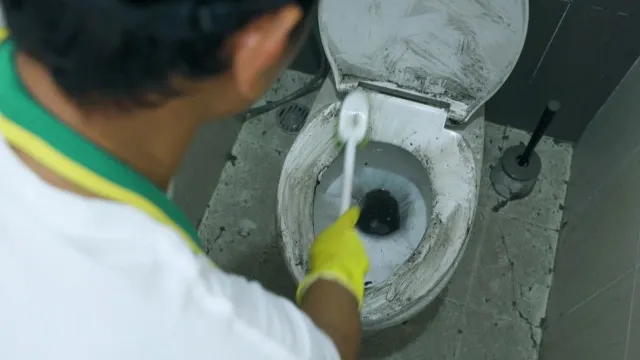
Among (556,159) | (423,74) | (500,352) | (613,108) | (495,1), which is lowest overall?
(500,352)

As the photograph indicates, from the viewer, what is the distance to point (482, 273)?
4.33ft

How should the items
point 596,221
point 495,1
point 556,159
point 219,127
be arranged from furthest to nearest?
point 556,159 → point 219,127 → point 596,221 → point 495,1

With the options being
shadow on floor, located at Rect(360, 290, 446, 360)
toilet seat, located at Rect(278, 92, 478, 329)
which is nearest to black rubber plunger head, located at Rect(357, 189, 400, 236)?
toilet seat, located at Rect(278, 92, 478, 329)

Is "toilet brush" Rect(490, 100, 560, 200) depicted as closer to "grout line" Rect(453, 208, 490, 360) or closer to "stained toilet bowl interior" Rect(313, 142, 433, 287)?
"grout line" Rect(453, 208, 490, 360)

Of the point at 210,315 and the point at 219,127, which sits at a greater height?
the point at 210,315

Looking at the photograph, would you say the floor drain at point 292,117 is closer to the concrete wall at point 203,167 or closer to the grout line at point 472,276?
the concrete wall at point 203,167

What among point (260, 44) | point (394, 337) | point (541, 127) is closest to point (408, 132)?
point (541, 127)

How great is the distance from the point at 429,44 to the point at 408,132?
0.53ft

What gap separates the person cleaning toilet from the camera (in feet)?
1.19

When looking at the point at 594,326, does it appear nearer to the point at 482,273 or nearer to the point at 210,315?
the point at 482,273

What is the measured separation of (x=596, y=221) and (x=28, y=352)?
1043mm

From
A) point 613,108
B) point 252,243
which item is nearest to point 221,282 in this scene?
point 252,243

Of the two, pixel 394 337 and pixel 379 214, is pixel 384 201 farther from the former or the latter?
pixel 394 337

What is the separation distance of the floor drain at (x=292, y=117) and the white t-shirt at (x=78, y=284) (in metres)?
1.04
